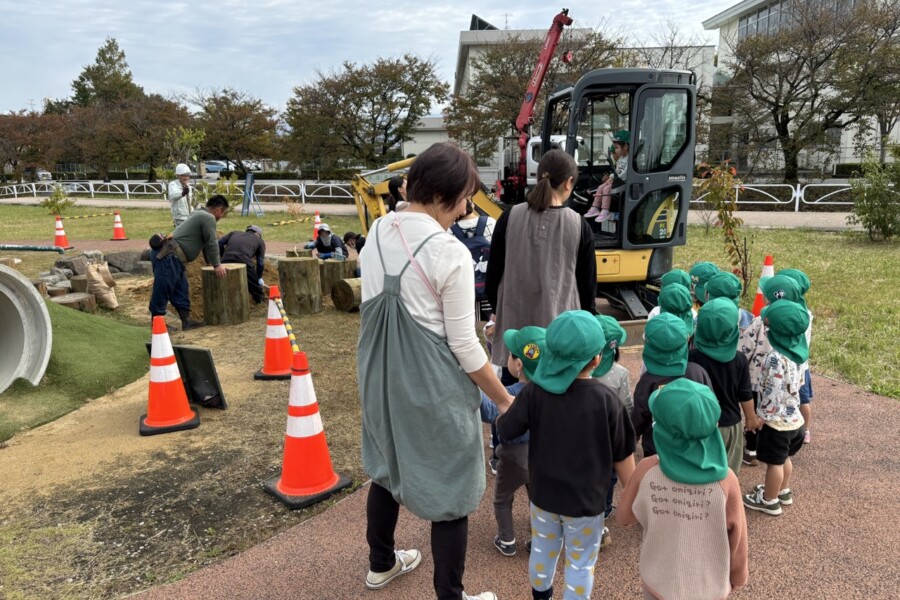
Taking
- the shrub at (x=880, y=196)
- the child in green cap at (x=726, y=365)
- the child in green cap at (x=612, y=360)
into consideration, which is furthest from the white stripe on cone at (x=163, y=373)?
the shrub at (x=880, y=196)

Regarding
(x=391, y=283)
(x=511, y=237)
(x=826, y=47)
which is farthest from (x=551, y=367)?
(x=826, y=47)

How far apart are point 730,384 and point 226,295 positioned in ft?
19.7

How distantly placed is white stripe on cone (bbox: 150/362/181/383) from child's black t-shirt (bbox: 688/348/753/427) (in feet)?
11.4

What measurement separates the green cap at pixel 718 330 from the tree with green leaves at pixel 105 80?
2104 inches

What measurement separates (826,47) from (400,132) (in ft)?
53.3

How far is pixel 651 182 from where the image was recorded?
6391 mm

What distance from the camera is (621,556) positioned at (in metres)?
2.93

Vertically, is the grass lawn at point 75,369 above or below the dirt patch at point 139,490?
above

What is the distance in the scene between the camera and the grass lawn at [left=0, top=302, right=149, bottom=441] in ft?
15.0

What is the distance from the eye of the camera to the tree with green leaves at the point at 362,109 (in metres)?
26.0

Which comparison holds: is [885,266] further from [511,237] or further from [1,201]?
[1,201]

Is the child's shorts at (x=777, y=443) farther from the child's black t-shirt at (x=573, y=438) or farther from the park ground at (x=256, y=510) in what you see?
the child's black t-shirt at (x=573, y=438)

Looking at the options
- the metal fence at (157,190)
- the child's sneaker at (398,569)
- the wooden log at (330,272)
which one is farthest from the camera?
the metal fence at (157,190)

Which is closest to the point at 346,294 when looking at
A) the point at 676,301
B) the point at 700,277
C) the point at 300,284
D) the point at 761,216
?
the point at 300,284
